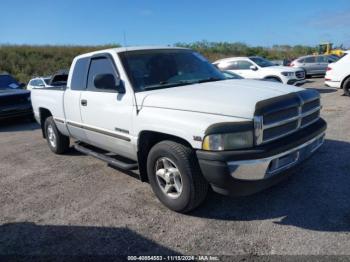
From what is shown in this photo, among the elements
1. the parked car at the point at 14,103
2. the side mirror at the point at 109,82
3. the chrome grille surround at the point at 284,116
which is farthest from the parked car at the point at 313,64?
the side mirror at the point at 109,82

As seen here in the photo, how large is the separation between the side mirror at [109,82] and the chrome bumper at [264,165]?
1.88 metres

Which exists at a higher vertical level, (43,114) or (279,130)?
(279,130)

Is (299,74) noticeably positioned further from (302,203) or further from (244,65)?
(302,203)

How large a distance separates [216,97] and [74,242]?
2.12 meters

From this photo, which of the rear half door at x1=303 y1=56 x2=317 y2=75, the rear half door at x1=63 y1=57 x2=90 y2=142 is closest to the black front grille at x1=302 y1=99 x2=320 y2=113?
the rear half door at x1=63 y1=57 x2=90 y2=142

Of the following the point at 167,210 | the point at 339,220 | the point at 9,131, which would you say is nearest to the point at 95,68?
the point at 167,210

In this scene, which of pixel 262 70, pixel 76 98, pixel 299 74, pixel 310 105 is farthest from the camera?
pixel 299 74

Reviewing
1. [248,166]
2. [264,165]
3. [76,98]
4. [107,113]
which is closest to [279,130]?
[264,165]

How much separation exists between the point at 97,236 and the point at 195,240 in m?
1.04

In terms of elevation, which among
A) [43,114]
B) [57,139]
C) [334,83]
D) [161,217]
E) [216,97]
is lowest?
[161,217]

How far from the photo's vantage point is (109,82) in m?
4.35

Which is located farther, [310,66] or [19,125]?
[310,66]

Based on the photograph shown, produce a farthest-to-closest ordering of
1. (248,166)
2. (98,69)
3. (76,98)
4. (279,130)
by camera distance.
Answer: (76,98) → (98,69) → (279,130) → (248,166)

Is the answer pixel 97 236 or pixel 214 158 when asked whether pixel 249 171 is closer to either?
pixel 214 158
